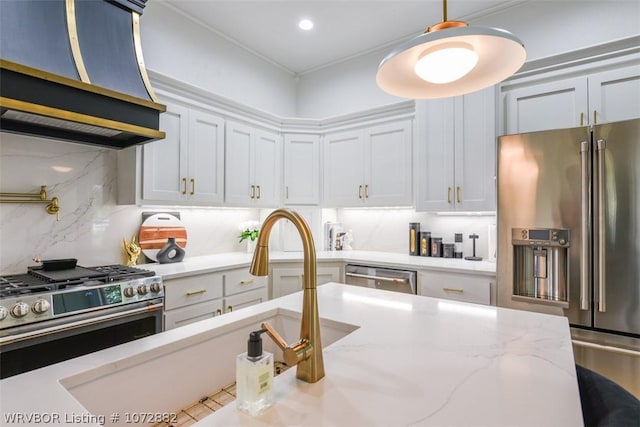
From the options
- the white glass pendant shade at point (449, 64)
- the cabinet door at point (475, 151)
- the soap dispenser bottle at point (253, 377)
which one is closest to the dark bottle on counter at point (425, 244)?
the cabinet door at point (475, 151)

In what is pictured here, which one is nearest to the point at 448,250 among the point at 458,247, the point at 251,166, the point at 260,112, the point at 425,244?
the point at 458,247

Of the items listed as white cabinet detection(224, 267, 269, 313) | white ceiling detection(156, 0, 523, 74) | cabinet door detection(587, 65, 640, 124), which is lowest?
white cabinet detection(224, 267, 269, 313)

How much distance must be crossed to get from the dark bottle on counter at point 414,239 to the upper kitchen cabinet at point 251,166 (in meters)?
1.37

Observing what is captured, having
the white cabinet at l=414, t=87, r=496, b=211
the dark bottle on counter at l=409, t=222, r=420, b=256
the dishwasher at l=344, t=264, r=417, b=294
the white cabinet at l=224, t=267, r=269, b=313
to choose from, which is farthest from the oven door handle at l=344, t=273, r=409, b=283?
the white cabinet at l=224, t=267, r=269, b=313

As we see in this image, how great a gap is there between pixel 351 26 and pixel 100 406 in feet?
11.1

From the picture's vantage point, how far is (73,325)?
158cm

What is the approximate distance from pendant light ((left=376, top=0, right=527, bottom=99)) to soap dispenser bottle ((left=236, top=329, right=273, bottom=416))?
0.96 meters

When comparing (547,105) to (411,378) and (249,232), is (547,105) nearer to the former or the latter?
(411,378)

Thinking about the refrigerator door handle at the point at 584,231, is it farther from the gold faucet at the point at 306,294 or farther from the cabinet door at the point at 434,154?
the gold faucet at the point at 306,294

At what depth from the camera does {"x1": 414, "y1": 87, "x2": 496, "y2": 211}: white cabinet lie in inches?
99.9

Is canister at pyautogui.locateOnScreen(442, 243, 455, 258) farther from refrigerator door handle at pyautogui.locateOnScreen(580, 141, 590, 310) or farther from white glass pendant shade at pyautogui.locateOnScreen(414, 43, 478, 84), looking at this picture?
white glass pendant shade at pyautogui.locateOnScreen(414, 43, 478, 84)

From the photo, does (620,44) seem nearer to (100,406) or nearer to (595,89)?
(595,89)

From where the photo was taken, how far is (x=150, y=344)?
928mm

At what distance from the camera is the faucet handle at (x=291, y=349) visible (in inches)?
26.6
